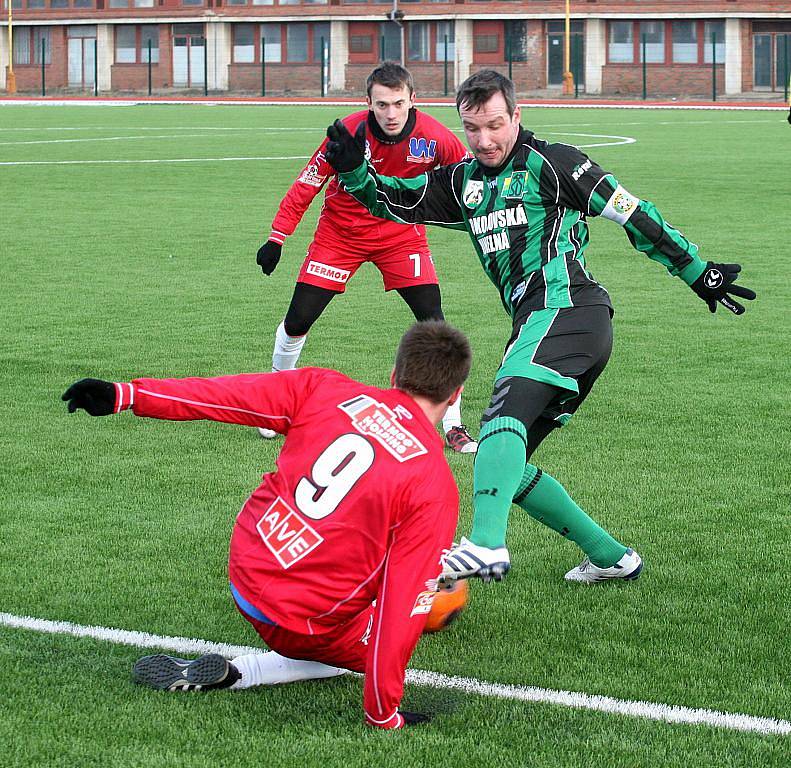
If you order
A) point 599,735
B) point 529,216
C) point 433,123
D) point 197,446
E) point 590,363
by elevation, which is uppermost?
point 433,123

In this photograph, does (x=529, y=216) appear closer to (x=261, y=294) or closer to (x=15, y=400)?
(x=15, y=400)

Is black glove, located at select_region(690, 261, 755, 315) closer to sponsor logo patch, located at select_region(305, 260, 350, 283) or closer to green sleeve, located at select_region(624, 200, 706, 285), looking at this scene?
green sleeve, located at select_region(624, 200, 706, 285)

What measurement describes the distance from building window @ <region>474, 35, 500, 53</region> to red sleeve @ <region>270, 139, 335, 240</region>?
60.0 meters

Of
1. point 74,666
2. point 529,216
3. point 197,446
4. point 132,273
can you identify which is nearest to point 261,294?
point 132,273

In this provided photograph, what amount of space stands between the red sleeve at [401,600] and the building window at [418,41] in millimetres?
64989

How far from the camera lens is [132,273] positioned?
43.9 ft

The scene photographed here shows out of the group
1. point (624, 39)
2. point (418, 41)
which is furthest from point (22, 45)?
point (624, 39)

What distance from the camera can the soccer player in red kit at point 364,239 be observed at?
7520 mm

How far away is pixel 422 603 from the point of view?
3.80 meters

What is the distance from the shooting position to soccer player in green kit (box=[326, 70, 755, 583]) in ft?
16.0

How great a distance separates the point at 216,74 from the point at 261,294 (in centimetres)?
5967

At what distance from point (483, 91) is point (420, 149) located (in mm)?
2572

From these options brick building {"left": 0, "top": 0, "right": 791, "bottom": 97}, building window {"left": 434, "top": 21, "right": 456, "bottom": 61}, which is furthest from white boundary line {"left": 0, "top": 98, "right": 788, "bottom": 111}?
building window {"left": 434, "top": 21, "right": 456, "bottom": 61}

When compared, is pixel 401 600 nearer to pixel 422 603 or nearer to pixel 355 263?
pixel 422 603
